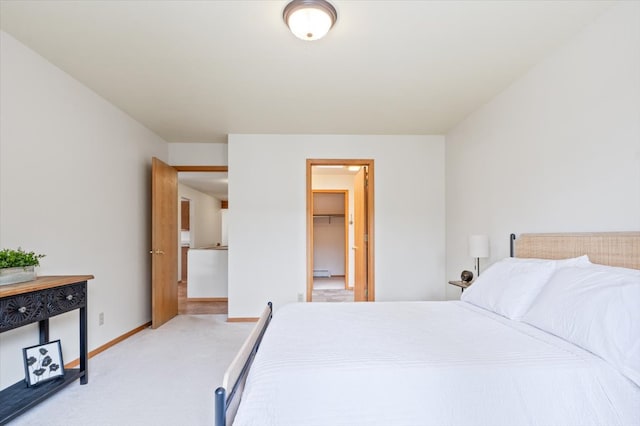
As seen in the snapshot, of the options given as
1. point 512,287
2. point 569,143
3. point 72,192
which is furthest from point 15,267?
point 569,143

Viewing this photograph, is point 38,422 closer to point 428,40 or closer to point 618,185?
point 428,40

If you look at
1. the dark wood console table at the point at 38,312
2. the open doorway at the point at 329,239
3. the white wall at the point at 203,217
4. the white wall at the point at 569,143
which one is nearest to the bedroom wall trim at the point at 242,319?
the dark wood console table at the point at 38,312

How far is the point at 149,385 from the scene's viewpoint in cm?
241

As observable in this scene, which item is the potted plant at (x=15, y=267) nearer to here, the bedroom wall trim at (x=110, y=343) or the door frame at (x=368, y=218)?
the bedroom wall trim at (x=110, y=343)

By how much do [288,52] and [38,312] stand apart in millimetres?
2414

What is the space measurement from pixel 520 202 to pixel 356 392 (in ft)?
7.55

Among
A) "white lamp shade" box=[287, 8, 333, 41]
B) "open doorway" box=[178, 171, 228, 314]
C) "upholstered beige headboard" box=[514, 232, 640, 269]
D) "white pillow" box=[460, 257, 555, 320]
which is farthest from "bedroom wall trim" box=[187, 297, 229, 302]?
"white lamp shade" box=[287, 8, 333, 41]

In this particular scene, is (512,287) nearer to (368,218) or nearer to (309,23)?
(309,23)

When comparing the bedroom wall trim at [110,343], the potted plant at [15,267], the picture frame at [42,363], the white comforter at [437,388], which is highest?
the potted plant at [15,267]

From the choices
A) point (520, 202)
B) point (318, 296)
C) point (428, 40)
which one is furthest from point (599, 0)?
point (318, 296)

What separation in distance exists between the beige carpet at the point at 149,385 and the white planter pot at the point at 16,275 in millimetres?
860

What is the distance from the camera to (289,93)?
3041mm

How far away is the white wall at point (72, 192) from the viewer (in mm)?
2215

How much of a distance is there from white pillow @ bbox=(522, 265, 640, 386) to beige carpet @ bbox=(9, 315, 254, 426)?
6.63 feet
